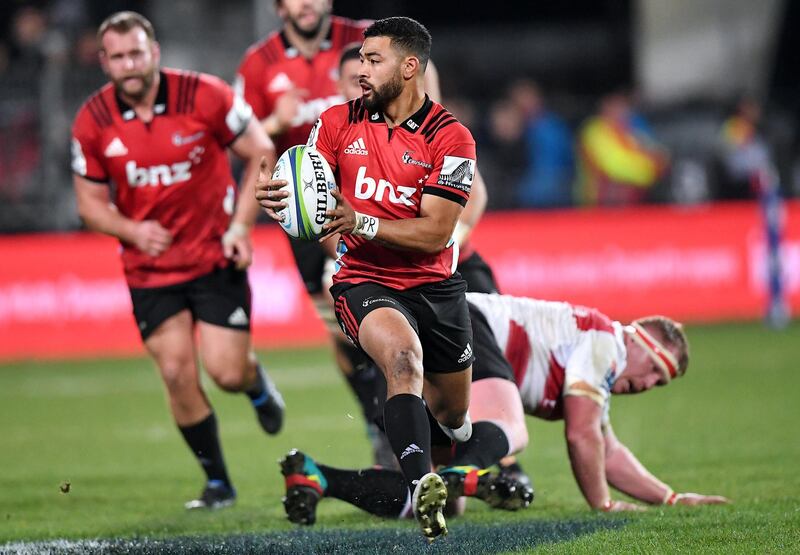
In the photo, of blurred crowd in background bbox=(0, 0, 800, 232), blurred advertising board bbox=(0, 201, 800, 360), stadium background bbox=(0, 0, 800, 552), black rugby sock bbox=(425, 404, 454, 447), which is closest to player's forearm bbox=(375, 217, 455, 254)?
black rugby sock bbox=(425, 404, 454, 447)

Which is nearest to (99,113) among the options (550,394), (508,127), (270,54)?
(270,54)

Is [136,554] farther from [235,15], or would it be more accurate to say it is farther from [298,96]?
[235,15]

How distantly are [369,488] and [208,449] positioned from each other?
1.46 metres

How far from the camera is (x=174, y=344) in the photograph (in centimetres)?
743

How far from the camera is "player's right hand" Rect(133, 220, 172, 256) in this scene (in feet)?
24.2

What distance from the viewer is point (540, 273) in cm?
1583

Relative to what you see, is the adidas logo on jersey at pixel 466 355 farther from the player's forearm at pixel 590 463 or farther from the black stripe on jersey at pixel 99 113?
the black stripe on jersey at pixel 99 113

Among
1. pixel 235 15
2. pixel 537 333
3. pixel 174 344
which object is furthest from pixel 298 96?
pixel 235 15

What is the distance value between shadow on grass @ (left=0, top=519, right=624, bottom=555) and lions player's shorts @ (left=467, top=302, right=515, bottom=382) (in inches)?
29.7

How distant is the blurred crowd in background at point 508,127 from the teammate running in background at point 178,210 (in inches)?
347

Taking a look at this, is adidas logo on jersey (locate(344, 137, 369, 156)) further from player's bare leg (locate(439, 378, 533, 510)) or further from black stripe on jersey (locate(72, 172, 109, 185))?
black stripe on jersey (locate(72, 172, 109, 185))

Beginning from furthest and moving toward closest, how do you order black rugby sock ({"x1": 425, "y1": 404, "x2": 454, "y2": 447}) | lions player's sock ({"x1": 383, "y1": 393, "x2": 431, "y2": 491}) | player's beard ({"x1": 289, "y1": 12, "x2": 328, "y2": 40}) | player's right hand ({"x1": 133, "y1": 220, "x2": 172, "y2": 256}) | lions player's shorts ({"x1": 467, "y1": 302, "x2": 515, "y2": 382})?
player's beard ({"x1": 289, "y1": 12, "x2": 328, "y2": 40}), player's right hand ({"x1": 133, "y1": 220, "x2": 172, "y2": 256}), lions player's shorts ({"x1": 467, "y1": 302, "x2": 515, "y2": 382}), black rugby sock ({"x1": 425, "y1": 404, "x2": 454, "y2": 447}), lions player's sock ({"x1": 383, "y1": 393, "x2": 431, "y2": 491})

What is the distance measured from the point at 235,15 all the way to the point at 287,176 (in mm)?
14953

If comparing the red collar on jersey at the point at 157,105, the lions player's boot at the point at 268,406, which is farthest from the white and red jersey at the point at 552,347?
the red collar on jersey at the point at 157,105
